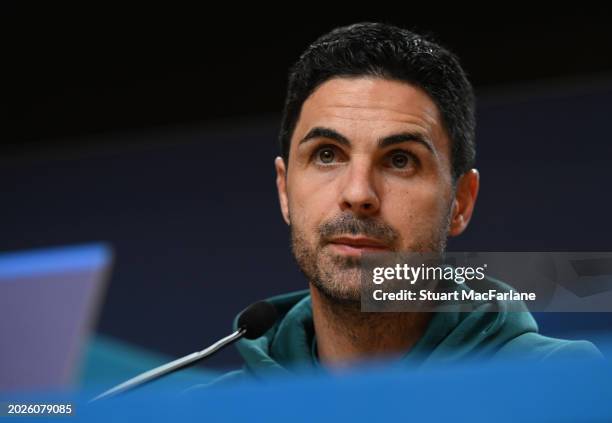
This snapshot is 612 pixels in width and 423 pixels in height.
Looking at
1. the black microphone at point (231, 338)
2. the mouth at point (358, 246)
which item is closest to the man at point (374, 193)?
the mouth at point (358, 246)

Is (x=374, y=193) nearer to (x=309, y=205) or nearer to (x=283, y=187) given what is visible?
(x=309, y=205)

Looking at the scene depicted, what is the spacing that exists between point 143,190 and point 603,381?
2.22 meters

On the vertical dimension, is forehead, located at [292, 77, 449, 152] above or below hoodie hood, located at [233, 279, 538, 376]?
above

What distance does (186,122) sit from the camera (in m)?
2.71

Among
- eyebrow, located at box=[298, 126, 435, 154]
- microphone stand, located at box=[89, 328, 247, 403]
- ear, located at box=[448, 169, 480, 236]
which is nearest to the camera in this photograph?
microphone stand, located at box=[89, 328, 247, 403]

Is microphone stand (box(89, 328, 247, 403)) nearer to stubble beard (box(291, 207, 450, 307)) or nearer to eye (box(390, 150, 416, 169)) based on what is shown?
stubble beard (box(291, 207, 450, 307))

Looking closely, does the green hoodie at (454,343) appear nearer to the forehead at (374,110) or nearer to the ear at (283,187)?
the ear at (283,187)

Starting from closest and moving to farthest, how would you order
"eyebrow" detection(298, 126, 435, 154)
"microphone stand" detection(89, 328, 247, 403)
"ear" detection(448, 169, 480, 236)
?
"microphone stand" detection(89, 328, 247, 403), "eyebrow" detection(298, 126, 435, 154), "ear" detection(448, 169, 480, 236)

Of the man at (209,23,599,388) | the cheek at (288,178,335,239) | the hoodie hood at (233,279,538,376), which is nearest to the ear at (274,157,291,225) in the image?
the man at (209,23,599,388)

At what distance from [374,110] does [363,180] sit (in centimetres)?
18

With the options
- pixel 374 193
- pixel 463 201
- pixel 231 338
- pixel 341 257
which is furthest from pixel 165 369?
pixel 463 201

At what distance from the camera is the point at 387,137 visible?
1.55 metres

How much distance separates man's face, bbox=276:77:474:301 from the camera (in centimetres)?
149

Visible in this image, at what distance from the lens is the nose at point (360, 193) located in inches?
57.9
